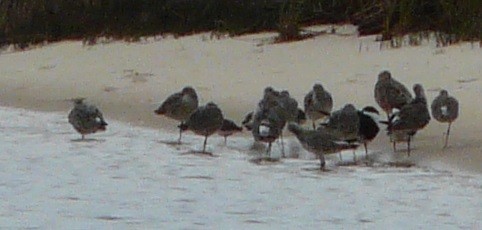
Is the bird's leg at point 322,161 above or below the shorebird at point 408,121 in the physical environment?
below

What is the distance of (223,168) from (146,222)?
239 centimetres

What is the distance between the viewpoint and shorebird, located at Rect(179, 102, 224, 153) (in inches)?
462

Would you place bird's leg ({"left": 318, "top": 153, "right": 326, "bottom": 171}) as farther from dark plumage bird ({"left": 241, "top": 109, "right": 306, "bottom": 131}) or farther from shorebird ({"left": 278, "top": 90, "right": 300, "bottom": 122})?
dark plumage bird ({"left": 241, "top": 109, "right": 306, "bottom": 131})

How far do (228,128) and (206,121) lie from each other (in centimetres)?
25

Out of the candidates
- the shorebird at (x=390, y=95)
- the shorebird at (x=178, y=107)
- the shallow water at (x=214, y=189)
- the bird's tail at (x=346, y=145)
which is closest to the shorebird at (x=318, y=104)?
the shorebird at (x=390, y=95)

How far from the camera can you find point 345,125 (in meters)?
11.2

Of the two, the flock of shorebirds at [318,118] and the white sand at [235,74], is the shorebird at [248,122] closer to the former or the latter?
the flock of shorebirds at [318,118]

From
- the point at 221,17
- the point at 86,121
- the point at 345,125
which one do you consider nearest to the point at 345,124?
the point at 345,125

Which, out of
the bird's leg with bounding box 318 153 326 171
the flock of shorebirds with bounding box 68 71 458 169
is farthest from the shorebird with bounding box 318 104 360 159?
the bird's leg with bounding box 318 153 326 171

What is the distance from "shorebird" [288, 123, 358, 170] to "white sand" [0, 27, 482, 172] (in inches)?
24.2

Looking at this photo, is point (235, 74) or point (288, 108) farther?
point (235, 74)

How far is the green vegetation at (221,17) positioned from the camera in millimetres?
16531

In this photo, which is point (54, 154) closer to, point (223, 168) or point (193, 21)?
point (223, 168)

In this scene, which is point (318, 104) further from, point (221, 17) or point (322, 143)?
point (221, 17)
